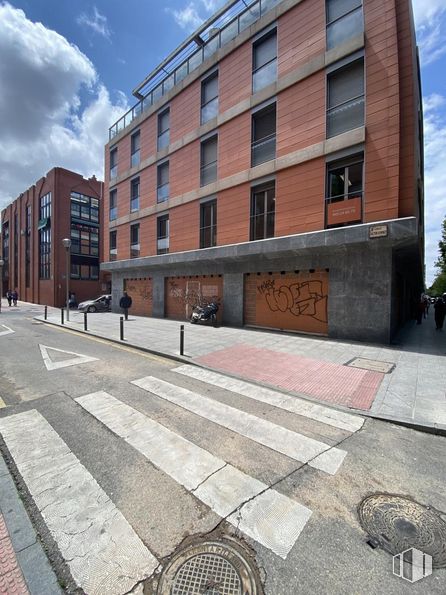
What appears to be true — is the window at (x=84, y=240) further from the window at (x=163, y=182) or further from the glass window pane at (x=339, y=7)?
the glass window pane at (x=339, y=7)

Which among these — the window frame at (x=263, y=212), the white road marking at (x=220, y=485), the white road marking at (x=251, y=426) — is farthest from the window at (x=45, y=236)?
the white road marking at (x=220, y=485)

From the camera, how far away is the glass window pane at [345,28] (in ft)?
33.9

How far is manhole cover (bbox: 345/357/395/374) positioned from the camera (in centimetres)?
697

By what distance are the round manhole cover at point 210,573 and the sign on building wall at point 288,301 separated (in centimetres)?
1006

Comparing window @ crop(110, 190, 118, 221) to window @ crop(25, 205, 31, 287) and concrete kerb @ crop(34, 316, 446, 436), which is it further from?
window @ crop(25, 205, 31, 287)

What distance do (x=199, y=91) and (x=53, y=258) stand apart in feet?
83.9

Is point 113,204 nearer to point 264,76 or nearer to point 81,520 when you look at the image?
point 264,76

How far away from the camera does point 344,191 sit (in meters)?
10.8

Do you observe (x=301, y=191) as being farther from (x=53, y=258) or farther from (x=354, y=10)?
(x=53, y=258)

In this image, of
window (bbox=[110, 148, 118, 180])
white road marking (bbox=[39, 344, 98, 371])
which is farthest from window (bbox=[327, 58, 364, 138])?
Answer: window (bbox=[110, 148, 118, 180])

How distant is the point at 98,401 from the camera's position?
485 cm

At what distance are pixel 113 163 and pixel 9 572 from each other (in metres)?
26.1

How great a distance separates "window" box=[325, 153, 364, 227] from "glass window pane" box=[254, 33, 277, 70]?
6.72m

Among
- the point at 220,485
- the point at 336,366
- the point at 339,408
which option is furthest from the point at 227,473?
the point at 336,366
